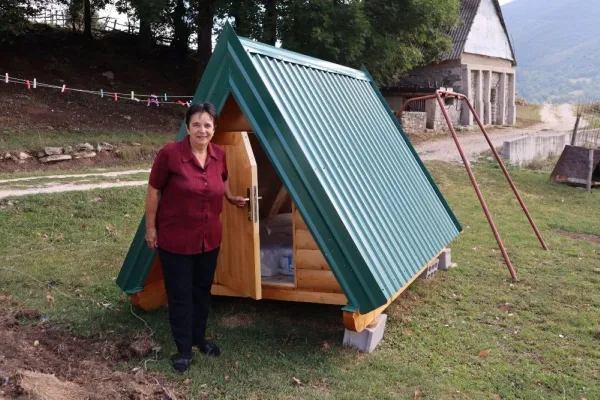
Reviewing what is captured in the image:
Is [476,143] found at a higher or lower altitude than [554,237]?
higher

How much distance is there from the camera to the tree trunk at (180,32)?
950 inches

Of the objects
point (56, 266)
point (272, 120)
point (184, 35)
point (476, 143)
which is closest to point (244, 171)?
point (272, 120)

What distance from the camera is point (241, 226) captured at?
5062 millimetres

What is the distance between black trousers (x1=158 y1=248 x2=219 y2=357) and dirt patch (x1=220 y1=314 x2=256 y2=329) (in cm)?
80

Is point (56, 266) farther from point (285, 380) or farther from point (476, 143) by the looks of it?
point (476, 143)

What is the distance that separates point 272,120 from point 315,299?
1.73m

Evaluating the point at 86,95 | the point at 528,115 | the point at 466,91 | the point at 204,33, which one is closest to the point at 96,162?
the point at 86,95

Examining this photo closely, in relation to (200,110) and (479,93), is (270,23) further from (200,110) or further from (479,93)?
(479,93)

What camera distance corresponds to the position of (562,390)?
4.35 meters

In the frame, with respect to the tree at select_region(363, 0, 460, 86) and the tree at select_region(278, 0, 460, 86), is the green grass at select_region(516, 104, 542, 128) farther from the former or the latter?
the tree at select_region(278, 0, 460, 86)

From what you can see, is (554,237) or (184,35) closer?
(554,237)

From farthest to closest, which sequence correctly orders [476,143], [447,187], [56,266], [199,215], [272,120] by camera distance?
[476,143]
[447,187]
[56,266]
[272,120]
[199,215]

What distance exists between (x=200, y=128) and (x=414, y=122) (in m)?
21.0

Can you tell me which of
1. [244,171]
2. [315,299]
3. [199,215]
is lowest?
[315,299]
